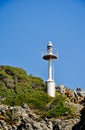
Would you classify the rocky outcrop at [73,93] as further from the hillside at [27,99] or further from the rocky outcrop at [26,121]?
the rocky outcrop at [26,121]

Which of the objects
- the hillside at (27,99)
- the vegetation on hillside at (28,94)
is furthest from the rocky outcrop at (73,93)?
the vegetation on hillside at (28,94)

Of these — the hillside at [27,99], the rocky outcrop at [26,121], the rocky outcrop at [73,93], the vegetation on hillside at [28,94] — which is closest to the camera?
the rocky outcrop at [26,121]

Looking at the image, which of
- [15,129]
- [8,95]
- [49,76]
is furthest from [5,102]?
[15,129]

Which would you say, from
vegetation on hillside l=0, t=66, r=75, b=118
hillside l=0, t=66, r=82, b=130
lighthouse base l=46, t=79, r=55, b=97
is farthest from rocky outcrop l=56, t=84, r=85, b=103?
lighthouse base l=46, t=79, r=55, b=97

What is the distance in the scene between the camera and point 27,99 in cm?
6650

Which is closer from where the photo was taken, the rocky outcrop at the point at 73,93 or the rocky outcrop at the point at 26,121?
the rocky outcrop at the point at 26,121

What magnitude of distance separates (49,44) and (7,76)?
7.08 metres

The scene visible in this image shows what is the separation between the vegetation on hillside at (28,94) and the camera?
62516 millimetres

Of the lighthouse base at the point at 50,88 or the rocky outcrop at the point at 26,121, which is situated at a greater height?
the lighthouse base at the point at 50,88

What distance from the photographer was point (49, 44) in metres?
74.6

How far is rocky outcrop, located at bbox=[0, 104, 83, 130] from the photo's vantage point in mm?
50594

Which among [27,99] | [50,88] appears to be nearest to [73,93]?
[50,88]

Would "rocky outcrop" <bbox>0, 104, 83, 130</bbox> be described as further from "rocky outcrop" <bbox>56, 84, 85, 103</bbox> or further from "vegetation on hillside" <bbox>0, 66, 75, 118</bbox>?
"rocky outcrop" <bbox>56, 84, 85, 103</bbox>

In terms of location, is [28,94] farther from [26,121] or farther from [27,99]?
[26,121]
